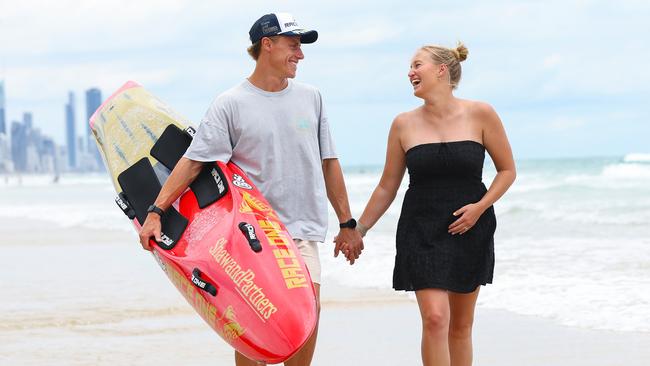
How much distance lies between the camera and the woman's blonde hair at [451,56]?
4.09m

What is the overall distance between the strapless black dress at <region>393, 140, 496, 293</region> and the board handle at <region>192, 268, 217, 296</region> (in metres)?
0.76

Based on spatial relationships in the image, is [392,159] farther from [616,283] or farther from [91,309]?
[616,283]

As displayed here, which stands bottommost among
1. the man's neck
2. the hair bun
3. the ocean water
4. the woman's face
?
the ocean water

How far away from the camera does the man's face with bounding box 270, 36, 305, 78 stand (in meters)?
4.07

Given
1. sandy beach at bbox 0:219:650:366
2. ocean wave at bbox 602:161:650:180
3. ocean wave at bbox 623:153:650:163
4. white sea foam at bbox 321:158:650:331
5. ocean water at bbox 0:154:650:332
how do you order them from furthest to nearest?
1. ocean wave at bbox 623:153:650:163
2. ocean wave at bbox 602:161:650:180
3. ocean water at bbox 0:154:650:332
4. white sea foam at bbox 321:158:650:331
5. sandy beach at bbox 0:219:650:366

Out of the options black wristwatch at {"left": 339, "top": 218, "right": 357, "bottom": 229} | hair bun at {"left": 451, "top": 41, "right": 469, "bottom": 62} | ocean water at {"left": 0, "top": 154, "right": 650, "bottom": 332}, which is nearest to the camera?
hair bun at {"left": 451, "top": 41, "right": 469, "bottom": 62}

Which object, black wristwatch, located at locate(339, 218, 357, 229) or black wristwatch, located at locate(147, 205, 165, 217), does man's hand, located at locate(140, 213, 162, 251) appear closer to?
black wristwatch, located at locate(147, 205, 165, 217)

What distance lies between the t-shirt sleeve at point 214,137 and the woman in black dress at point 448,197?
70 cm

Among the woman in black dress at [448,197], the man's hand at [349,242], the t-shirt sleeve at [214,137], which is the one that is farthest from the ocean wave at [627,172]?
the t-shirt sleeve at [214,137]

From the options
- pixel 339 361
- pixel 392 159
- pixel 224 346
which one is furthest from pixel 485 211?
pixel 224 346

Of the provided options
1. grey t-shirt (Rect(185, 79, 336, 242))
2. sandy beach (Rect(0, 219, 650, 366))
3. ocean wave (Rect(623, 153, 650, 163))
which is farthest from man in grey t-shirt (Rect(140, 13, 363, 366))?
ocean wave (Rect(623, 153, 650, 163))

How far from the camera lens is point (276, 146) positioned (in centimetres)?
403

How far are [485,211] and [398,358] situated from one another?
196 cm

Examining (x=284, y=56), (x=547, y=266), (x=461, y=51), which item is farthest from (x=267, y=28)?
(x=547, y=266)
